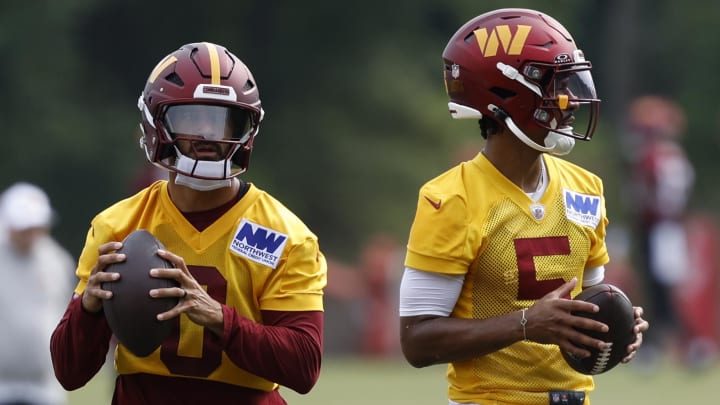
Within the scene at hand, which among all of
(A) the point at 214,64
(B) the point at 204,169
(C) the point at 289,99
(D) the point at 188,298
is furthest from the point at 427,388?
(C) the point at 289,99

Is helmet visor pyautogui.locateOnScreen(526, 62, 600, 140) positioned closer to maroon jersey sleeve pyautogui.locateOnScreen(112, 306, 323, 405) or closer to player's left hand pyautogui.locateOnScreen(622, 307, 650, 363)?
player's left hand pyautogui.locateOnScreen(622, 307, 650, 363)

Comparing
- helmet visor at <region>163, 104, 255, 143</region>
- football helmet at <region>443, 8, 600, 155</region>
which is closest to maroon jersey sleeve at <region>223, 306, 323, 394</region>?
helmet visor at <region>163, 104, 255, 143</region>

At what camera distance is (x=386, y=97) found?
2567 cm

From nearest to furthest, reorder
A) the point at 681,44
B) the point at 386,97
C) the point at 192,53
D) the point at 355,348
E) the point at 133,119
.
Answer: the point at 192,53, the point at 355,348, the point at 133,119, the point at 386,97, the point at 681,44

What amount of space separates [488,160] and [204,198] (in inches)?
38.2

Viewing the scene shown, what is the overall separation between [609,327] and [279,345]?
3.45ft

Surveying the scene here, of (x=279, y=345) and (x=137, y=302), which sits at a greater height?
(x=137, y=302)

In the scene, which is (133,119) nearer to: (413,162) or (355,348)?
(413,162)

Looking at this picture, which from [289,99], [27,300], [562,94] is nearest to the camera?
[562,94]

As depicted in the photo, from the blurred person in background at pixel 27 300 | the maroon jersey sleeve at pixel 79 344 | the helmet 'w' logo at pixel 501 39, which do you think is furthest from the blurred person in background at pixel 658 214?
the maroon jersey sleeve at pixel 79 344

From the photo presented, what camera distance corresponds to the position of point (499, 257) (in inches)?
213

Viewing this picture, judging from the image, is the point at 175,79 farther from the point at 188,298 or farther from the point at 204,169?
the point at 188,298

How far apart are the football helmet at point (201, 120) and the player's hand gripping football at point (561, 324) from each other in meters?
1.05

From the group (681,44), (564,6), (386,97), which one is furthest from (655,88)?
(386,97)
